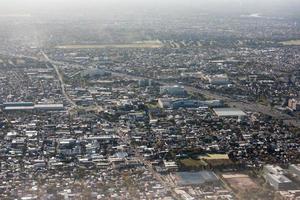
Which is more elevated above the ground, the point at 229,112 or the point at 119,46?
the point at 229,112

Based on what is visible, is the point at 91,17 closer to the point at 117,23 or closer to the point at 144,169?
the point at 117,23

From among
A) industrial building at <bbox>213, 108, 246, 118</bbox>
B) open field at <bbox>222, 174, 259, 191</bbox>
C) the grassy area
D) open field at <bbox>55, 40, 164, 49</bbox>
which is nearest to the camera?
open field at <bbox>222, 174, 259, 191</bbox>

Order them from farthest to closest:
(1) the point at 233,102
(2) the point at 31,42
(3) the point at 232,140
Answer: (2) the point at 31,42
(1) the point at 233,102
(3) the point at 232,140

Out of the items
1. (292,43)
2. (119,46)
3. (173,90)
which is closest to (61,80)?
(173,90)

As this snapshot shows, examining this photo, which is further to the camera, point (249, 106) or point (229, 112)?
point (249, 106)

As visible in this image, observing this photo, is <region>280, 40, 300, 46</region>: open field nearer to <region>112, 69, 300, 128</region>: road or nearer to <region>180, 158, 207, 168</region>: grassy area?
<region>112, 69, 300, 128</region>: road

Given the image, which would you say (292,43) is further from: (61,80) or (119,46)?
(61,80)

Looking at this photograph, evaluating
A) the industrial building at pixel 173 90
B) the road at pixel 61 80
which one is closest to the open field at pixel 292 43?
the road at pixel 61 80

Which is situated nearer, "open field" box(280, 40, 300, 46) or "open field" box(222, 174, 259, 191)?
"open field" box(222, 174, 259, 191)

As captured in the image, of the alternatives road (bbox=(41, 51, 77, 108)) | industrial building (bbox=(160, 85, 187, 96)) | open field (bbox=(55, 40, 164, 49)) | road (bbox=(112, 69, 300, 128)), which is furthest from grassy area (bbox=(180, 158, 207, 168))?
open field (bbox=(55, 40, 164, 49))

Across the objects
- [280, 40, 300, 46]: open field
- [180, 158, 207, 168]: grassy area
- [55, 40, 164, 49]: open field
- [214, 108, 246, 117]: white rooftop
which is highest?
[180, 158, 207, 168]: grassy area

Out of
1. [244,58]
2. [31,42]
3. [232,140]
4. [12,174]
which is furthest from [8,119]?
[31,42]
